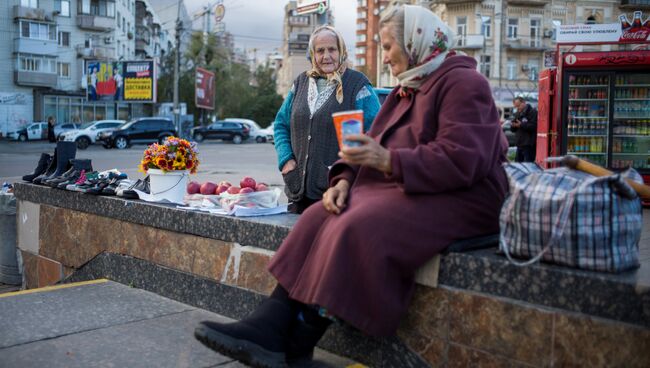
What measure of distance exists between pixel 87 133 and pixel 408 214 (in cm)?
3821

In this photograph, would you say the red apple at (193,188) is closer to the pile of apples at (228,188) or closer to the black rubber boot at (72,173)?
the pile of apples at (228,188)

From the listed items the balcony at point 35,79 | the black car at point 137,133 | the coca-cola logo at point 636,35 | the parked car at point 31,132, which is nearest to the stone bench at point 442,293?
the coca-cola logo at point 636,35

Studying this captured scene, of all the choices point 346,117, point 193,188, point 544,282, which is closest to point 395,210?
point 346,117

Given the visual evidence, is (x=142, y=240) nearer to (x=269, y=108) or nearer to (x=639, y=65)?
(x=639, y=65)

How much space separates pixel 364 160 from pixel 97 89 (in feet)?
180

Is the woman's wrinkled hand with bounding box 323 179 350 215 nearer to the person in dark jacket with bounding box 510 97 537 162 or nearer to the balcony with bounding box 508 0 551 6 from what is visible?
the person in dark jacket with bounding box 510 97 537 162

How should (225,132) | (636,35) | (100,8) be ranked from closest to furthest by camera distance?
(636,35)
(225,132)
(100,8)

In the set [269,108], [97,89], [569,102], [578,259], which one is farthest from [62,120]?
[578,259]

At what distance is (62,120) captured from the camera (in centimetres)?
5600

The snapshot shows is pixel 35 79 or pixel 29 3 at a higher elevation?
pixel 29 3

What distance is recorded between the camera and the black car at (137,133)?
35906mm

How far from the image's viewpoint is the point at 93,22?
58.7 m

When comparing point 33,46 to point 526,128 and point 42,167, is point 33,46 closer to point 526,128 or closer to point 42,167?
point 526,128

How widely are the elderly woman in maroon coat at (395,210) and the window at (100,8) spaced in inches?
2421
